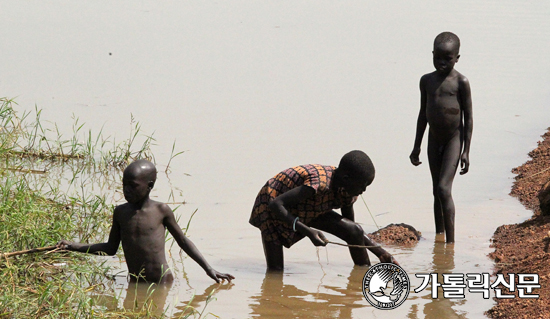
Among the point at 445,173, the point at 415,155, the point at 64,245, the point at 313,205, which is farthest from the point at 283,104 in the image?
the point at 64,245

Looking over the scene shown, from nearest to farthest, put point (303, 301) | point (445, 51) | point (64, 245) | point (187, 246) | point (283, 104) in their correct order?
point (64, 245)
point (187, 246)
point (303, 301)
point (445, 51)
point (283, 104)

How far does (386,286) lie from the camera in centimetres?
511

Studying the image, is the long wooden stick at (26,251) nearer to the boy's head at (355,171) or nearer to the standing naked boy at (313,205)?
the standing naked boy at (313,205)

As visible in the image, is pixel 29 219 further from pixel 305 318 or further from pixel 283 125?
pixel 283 125

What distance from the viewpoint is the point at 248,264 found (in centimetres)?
561

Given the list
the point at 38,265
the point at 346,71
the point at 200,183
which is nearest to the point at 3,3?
the point at 346,71

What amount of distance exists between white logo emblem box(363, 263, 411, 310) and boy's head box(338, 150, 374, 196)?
0.67 m

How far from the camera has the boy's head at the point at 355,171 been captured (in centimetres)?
473

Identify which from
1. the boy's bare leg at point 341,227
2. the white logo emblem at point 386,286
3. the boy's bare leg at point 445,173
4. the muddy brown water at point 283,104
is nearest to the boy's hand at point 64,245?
the muddy brown water at point 283,104

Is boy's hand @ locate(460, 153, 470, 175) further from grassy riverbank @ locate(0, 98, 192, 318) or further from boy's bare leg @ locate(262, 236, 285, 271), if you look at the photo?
grassy riverbank @ locate(0, 98, 192, 318)

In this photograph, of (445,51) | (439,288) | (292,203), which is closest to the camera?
(292,203)

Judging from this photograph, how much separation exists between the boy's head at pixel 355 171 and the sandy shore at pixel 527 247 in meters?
1.06

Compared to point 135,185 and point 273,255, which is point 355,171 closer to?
point 273,255

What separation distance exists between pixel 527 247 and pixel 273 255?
1.81 meters
